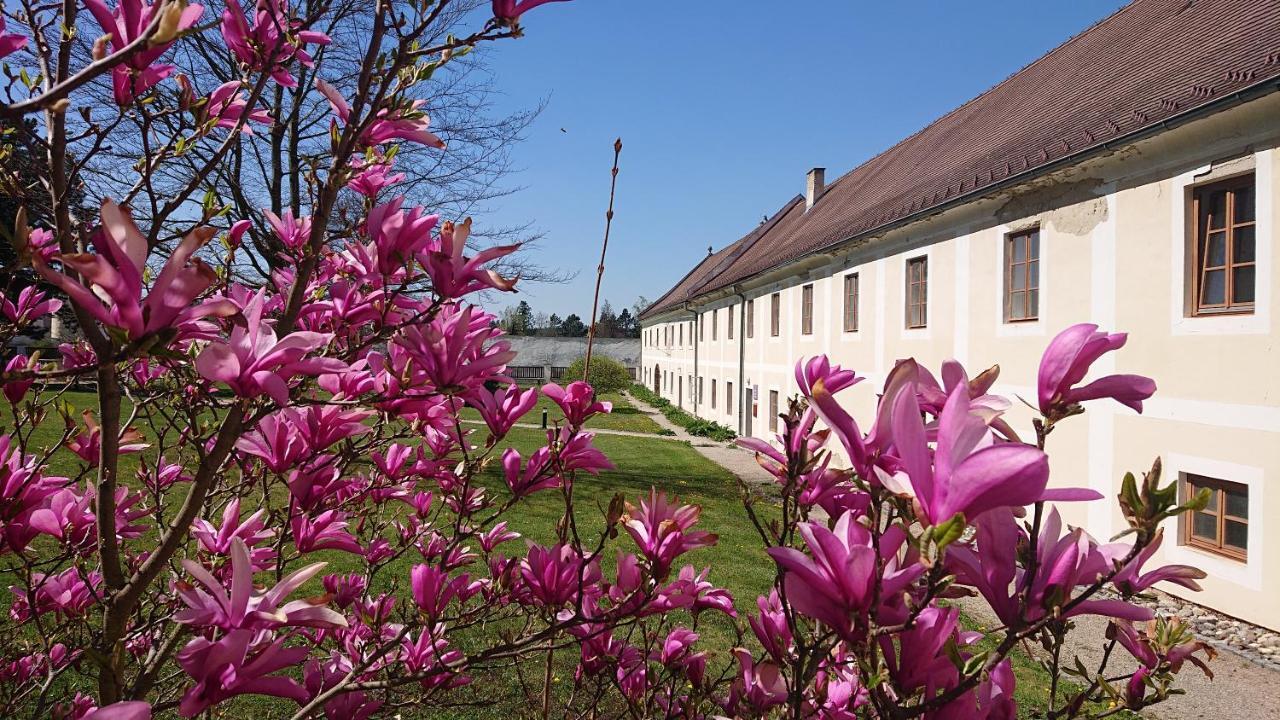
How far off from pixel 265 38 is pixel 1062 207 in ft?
28.2

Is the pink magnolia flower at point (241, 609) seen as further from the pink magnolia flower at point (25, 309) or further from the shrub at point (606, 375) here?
the shrub at point (606, 375)

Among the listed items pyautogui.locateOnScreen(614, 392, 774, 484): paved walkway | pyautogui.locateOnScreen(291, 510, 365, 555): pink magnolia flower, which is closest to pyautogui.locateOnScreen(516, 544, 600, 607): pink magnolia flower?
pyautogui.locateOnScreen(291, 510, 365, 555): pink magnolia flower

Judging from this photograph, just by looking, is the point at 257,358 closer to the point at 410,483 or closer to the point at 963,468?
the point at 963,468

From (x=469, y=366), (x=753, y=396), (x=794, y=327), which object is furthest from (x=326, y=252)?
(x=753, y=396)

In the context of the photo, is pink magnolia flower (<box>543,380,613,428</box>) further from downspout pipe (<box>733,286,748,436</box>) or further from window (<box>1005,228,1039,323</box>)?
downspout pipe (<box>733,286,748,436</box>)

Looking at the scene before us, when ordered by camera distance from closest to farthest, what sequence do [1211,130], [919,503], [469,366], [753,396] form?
[919,503]
[469,366]
[1211,130]
[753,396]

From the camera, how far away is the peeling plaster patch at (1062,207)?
24.2ft

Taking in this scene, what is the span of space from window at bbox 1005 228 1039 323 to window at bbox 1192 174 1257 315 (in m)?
1.89

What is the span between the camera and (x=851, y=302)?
1300cm

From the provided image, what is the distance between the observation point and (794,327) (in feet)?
50.8

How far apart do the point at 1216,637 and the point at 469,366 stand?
719cm

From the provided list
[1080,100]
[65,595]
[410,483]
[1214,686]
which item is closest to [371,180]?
[410,483]

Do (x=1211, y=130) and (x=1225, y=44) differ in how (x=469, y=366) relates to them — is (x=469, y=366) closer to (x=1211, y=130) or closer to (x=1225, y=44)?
(x=1211, y=130)

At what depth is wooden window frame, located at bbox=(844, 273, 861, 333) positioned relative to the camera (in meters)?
12.7
